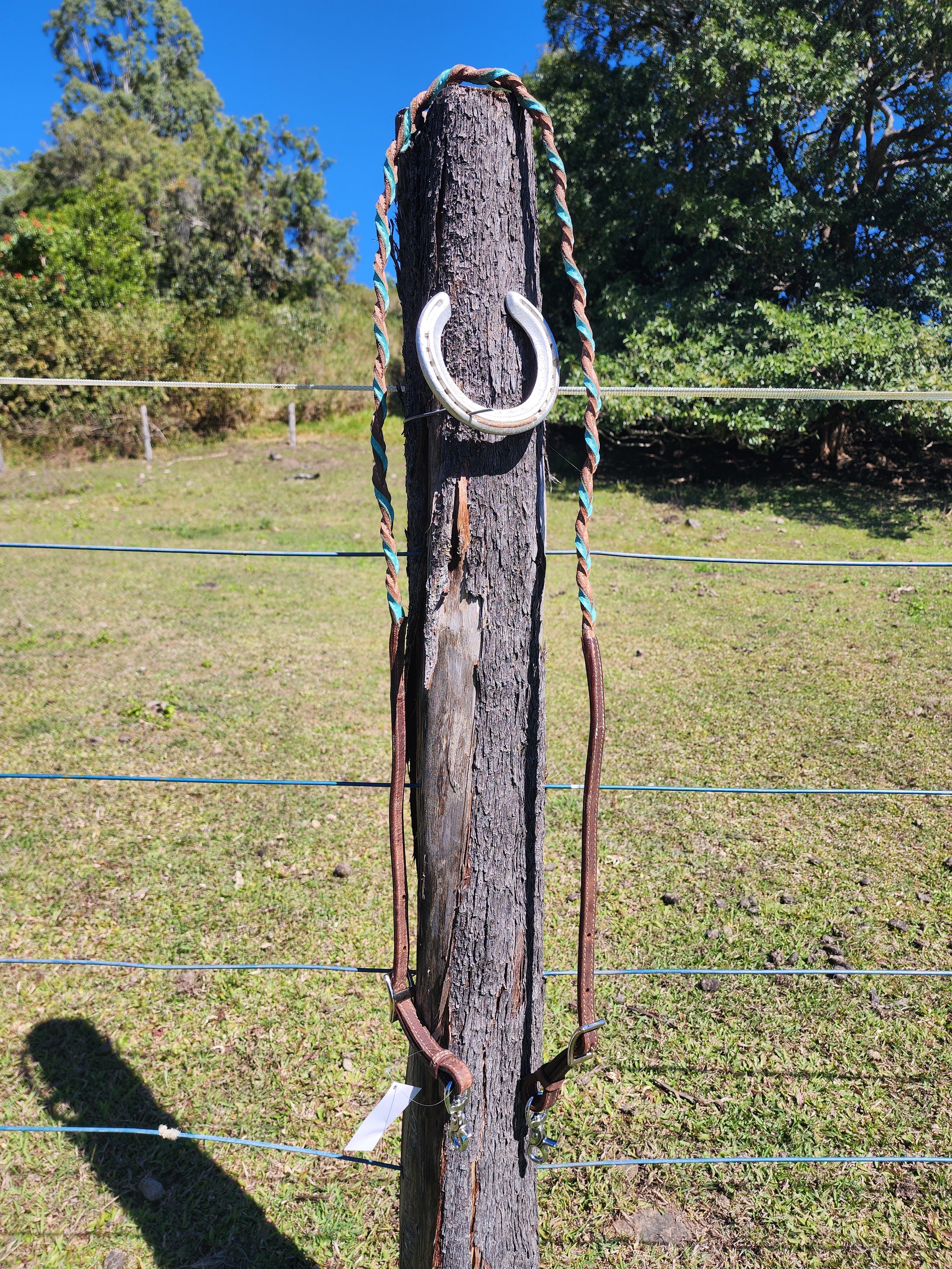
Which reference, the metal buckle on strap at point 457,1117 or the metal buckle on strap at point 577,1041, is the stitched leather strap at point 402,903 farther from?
the metal buckle on strap at point 577,1041

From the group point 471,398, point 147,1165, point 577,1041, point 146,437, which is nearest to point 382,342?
point 471,398

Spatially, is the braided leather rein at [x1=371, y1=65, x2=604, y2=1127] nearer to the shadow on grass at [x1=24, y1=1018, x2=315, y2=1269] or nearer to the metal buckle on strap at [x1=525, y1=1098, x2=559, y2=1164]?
the metal buckle on strap at [x1=525, y1=1098, x2=559, y2=1164]

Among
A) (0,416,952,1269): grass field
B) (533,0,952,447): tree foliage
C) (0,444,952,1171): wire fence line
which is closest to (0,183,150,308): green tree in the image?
(533,0,952,447): tree foliage

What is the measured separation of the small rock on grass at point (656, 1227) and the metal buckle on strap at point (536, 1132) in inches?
35.5

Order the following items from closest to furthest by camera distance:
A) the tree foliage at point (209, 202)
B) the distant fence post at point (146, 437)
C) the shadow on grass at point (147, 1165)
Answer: the shadow on grass at point (147, 1165) < the distant fence post at point (146, 437) < the tree foliage at point (209, 202)

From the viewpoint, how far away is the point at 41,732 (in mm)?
4430

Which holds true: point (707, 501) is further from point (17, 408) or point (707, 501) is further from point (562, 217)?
point (17, 408)

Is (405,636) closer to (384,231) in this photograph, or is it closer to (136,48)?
(384,231)

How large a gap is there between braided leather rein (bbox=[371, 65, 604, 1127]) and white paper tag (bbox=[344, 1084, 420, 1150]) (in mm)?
60

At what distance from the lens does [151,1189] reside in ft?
6.50

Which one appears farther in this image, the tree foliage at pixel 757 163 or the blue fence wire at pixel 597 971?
the tree foliage at pixel 757 163

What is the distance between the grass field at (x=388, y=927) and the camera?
76.5 inches

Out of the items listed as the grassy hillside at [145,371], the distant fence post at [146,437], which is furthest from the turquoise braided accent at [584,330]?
the distant fence post at [146,437]

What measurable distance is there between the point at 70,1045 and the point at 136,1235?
711mm
